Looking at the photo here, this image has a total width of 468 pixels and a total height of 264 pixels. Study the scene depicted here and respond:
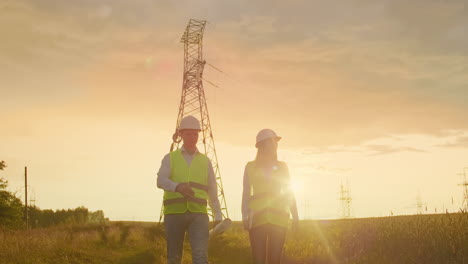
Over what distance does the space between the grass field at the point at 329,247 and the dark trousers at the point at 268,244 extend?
5.70 metres

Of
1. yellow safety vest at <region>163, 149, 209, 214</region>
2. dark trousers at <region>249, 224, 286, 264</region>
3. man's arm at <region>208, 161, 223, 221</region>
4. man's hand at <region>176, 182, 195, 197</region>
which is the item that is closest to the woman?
dark trousers at <region>249, 224, 286, 264</region>

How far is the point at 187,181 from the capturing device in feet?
25.3

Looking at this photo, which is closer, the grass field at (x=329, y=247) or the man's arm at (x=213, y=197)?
the man's arm at (x=213, y=197)

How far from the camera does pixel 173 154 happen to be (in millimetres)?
7809

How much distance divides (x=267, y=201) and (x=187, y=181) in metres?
1.27

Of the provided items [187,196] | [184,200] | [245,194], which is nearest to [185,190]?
[187,196]

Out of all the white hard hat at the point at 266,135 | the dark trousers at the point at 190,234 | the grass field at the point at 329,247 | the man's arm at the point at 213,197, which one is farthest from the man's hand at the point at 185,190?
the grass field at the point at 329,247

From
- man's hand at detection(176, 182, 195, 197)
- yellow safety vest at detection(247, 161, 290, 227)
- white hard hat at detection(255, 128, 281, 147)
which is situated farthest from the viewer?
white hard hat at detection(255, 128, 281, 147)

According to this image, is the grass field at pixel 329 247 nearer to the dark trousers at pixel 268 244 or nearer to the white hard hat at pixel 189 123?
the dark trousers at pixel 268 244

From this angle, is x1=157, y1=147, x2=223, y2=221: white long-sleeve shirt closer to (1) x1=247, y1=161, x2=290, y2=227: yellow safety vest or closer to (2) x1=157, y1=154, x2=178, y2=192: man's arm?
(2) x1=157, y1=154, x2=178, y2=192: man's arm

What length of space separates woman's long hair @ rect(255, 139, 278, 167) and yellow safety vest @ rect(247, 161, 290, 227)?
0.29ft

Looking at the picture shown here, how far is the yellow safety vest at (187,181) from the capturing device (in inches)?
300

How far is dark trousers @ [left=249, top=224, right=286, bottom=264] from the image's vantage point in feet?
25.0

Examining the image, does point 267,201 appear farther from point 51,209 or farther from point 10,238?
point 51,209
